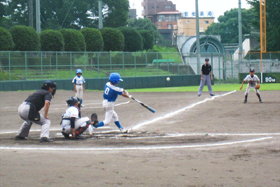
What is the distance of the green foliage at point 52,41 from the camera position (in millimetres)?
40312

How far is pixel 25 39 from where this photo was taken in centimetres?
3806

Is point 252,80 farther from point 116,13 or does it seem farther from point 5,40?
point 116,13

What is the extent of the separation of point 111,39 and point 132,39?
5.46 meters

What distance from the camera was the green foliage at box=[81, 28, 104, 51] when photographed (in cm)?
4612

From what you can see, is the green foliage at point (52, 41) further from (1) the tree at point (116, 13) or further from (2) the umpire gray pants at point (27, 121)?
(2) the umpire gray pants at point (27, 121)

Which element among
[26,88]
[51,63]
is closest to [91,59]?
[51,63]

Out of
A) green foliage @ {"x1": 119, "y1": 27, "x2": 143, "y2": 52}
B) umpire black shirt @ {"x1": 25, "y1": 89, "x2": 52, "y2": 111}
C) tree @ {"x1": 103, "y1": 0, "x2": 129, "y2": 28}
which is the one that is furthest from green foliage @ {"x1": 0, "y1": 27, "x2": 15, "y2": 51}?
tree @ {"x1": 103, "y1": 0, "x2": 129, "y2": 28}

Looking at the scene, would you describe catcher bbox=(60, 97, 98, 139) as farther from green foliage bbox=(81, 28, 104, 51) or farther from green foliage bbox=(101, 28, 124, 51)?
green foliage bbox=(101, 28, 124, 51)

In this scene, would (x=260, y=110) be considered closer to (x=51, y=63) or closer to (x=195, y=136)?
(x=195, y=136)

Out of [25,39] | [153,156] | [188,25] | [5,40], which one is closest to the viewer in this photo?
[153,156]

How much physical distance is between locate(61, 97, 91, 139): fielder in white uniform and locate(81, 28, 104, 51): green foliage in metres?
37.2

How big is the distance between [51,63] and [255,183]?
32.6 metres

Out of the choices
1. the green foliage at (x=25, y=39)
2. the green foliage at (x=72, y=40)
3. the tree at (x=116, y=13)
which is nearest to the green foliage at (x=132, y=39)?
the tree at (x=116, y=13)

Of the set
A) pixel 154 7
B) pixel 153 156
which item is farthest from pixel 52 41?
pixel 154 7
